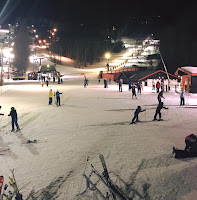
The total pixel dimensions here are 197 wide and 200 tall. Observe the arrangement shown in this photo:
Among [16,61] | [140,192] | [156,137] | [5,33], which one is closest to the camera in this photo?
[140,192]

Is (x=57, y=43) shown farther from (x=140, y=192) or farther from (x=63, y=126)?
(x=140, y=192)

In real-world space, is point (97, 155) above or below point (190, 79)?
below

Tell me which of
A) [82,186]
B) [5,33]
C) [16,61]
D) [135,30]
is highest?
[135,30]

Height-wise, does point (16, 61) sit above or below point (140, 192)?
above

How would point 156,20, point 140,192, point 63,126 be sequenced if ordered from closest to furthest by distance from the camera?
1. point 140,192
2. point 63,126
3. point 156,20

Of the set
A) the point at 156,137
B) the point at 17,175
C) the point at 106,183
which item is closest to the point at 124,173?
the point at 106,183

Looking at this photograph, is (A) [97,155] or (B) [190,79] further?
(B) [190,79]

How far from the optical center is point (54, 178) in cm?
595

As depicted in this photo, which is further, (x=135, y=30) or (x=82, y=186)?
(x=135, y=30)

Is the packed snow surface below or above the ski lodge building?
below

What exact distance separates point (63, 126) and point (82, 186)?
5.80 metres

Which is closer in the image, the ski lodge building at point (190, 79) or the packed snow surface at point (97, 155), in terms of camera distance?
the packed snow surface at point (97, 155)

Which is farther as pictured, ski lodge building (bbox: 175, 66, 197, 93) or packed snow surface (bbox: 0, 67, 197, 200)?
ski lodge building (bbox: 175, 66, 197, 93)

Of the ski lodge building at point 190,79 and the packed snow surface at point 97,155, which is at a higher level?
the ski lodge building at point 190,79
